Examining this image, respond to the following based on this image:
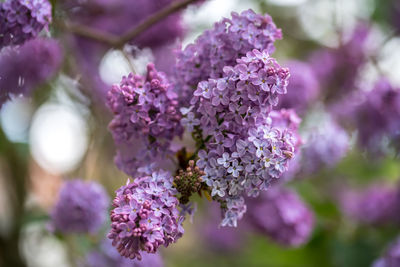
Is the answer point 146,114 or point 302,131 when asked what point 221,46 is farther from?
point 302,131

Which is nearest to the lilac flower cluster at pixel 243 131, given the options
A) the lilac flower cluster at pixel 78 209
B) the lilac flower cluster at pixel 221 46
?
the lilac flower cluster at pixel 221 46

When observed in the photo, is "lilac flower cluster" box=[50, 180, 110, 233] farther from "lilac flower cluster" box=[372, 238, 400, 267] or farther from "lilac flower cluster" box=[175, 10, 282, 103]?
"lilac flower cluster" box=[372, 238, 400, 267]

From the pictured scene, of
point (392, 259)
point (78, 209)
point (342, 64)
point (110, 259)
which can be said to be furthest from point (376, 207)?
point (78, 209)

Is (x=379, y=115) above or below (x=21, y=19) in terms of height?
below

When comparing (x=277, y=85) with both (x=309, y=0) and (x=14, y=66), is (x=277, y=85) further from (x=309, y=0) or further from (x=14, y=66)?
(x=309, y=0)

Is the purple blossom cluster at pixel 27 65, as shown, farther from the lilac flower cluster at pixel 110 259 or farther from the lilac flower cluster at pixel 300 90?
the lilac flower cluster at pixel 300 90

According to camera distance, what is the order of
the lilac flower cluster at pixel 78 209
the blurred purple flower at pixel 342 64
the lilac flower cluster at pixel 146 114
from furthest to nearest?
the blurred purple flower at pixel 342 64 → the lilac flower cluster at pixel 78 209 → the lilac flower cluster at pixel 146 114

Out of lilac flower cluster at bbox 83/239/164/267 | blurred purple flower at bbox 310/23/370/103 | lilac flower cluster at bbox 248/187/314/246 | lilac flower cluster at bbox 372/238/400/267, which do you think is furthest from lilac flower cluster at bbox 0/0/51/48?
blurred purple flower at bbox 310/23/370/103

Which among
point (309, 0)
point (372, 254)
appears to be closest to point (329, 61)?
point (309, 0)
